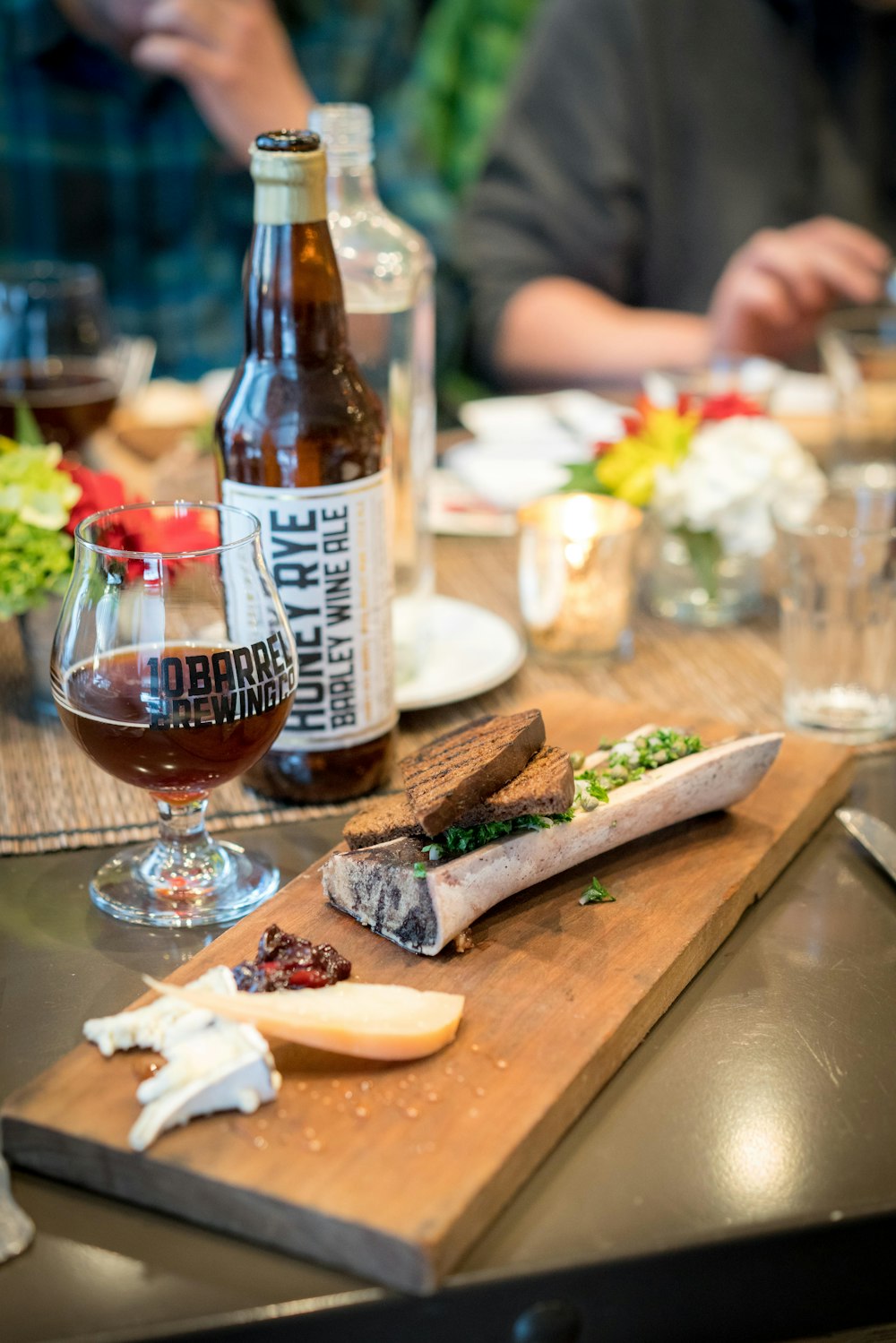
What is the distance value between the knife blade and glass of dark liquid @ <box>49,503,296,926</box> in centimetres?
41

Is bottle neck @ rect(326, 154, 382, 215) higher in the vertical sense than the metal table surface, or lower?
higher

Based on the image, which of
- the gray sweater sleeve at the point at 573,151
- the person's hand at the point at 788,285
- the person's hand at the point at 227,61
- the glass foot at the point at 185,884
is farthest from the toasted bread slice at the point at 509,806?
the gray sweater sleeve at the point at 573,151

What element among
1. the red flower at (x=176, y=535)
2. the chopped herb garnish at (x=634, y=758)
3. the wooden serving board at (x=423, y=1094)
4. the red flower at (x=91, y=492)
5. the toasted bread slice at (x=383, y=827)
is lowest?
the wooden serving board at (x=423, y=1094)

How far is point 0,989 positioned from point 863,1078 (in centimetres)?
48

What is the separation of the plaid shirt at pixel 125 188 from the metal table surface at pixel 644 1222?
220 centimetres

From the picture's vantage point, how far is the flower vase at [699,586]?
138 cm

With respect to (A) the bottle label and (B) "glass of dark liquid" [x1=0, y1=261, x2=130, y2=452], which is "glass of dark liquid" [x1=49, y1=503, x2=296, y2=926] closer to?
(A) the bottle label

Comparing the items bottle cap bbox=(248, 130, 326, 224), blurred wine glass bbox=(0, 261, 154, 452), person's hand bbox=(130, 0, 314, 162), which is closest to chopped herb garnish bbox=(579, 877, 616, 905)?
bottle cap bbox=(248, 130, 326, 224)

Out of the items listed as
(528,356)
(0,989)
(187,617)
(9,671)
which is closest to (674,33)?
(528,356)

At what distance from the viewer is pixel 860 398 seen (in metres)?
1.72

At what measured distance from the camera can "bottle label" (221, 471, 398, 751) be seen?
0.91 meters

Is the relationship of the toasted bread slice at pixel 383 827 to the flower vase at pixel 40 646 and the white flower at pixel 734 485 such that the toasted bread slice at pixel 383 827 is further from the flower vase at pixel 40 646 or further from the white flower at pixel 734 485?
the white flower at pixel 734 485

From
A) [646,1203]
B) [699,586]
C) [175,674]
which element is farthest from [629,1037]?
[699,586]

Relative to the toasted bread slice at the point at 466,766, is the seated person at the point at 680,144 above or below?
above
